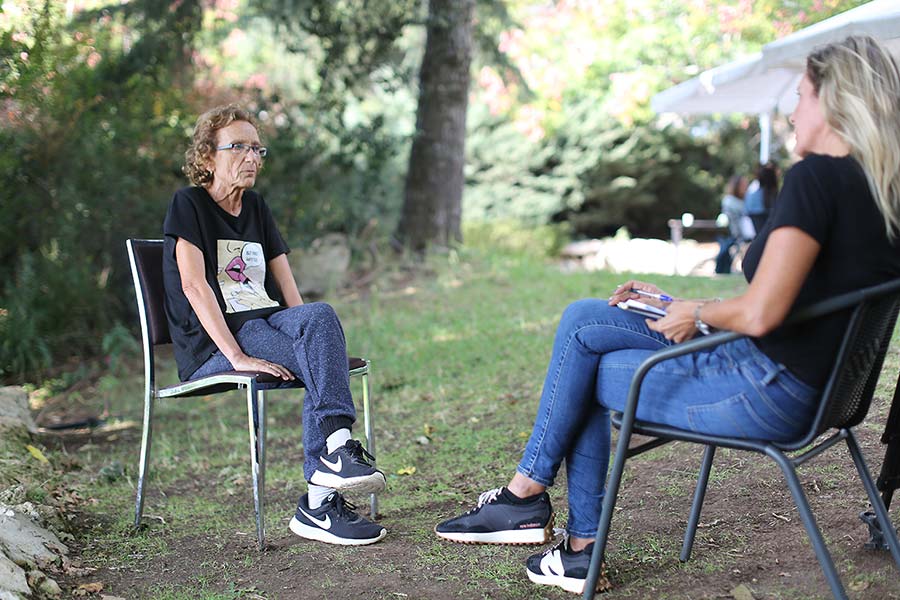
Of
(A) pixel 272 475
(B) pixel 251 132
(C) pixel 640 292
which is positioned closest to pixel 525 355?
(A) pixel 272 475

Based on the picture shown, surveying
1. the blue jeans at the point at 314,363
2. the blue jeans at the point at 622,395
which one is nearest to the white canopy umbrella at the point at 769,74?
the blue jeans at the point at 622,395

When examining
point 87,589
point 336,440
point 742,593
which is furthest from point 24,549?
point 742,593

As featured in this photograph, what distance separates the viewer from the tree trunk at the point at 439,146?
10234 millimetres

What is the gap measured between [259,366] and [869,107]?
6.93ft

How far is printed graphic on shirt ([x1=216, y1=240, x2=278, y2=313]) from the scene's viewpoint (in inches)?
142

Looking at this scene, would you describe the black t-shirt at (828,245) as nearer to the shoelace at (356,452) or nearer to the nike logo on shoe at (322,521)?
the shoelace at (356,452)

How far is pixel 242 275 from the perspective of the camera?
3709 mm

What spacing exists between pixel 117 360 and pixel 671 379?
243 inches

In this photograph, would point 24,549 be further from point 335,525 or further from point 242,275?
point 242,275

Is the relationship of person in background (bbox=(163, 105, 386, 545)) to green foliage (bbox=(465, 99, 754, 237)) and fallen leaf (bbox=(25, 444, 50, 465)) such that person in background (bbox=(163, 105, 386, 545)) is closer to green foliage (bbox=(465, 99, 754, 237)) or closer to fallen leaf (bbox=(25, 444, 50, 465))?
fallen leaf (bbox=(25, 444, 50, 465))

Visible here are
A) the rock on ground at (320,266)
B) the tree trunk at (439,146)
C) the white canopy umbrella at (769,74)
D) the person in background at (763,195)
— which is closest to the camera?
the white canopy umbrella at (769,74)

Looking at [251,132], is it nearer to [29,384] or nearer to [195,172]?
[195,172]

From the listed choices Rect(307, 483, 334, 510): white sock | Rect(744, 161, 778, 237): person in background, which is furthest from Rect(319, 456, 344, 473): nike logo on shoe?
Rect(744, 161, 778, 237): person in background

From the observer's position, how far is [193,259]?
11.3 feet
